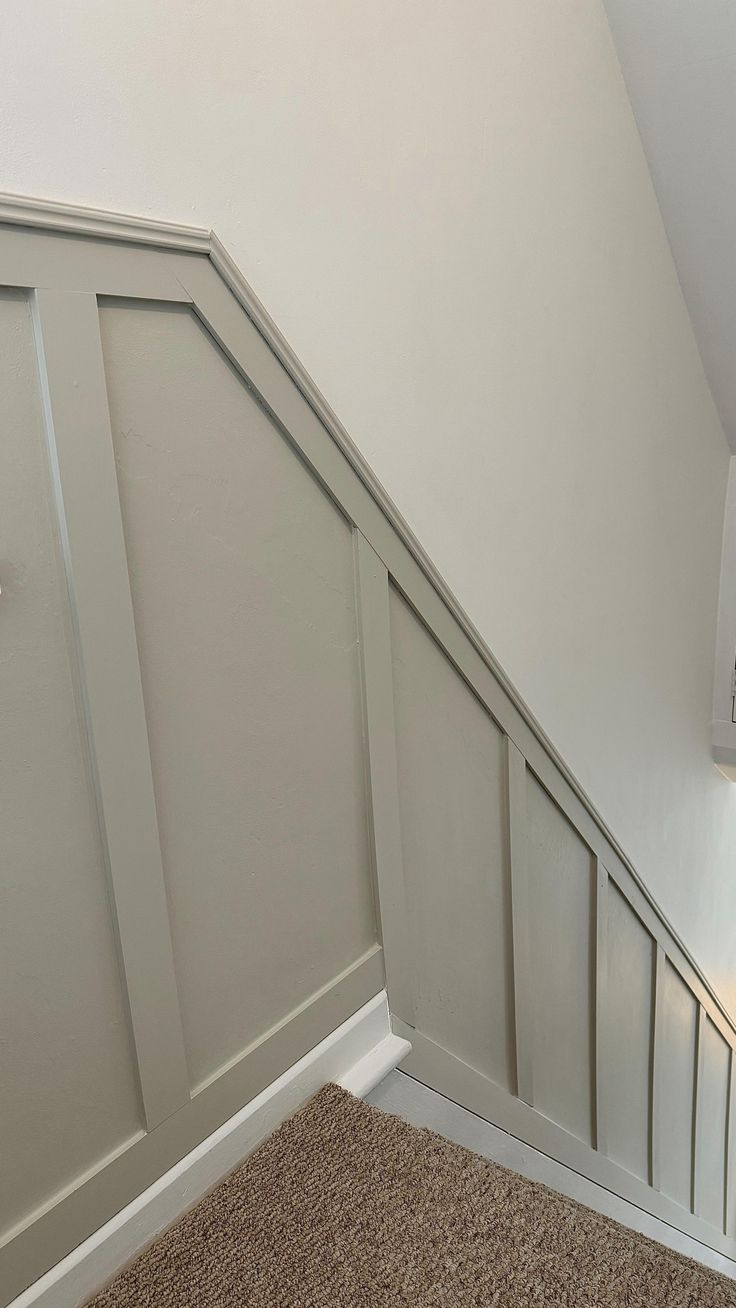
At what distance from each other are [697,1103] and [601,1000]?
4.02 feet

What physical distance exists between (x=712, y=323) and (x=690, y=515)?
1.73ft

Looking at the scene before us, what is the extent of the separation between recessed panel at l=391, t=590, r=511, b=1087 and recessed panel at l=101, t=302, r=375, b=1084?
0.14 m

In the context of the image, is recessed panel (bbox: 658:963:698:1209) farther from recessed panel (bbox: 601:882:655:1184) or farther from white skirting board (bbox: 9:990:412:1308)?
white skirting board (bbox: 9:990:412:1308)

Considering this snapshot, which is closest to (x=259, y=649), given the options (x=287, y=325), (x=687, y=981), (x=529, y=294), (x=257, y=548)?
(x=257, y=548)

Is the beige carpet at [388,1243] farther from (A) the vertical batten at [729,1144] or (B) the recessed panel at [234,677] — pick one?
(A) the vertical batten at [729,1144]

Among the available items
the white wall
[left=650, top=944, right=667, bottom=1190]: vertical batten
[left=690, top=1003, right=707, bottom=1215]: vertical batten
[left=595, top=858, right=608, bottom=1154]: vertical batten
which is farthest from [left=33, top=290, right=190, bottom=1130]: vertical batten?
[left=690, top=1003, right=707, bottom=1215]: vertical batten

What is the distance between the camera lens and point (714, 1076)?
3.35 meters

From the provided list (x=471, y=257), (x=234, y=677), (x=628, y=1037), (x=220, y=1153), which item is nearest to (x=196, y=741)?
(x=234, y=677)

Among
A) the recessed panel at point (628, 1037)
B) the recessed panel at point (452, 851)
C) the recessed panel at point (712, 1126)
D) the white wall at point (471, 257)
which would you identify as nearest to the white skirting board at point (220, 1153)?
the recessed panel at point (452, 851)

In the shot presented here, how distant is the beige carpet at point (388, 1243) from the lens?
105 cm

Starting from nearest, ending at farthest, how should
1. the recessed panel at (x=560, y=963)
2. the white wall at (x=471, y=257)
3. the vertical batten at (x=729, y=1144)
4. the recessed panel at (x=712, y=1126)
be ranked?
1. the white wall at (x=471, y=257)
2. the recessed panel at (x=560, y=963)
3. the recessed panel at (x=712, y=1126)
4. the vertical batten at (x=729, y=1144)

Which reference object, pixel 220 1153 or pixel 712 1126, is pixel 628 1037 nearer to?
pixel 712 1126

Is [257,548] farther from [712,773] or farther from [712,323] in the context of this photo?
[712,773]

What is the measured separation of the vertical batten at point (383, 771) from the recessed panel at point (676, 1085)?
1.46 meters
